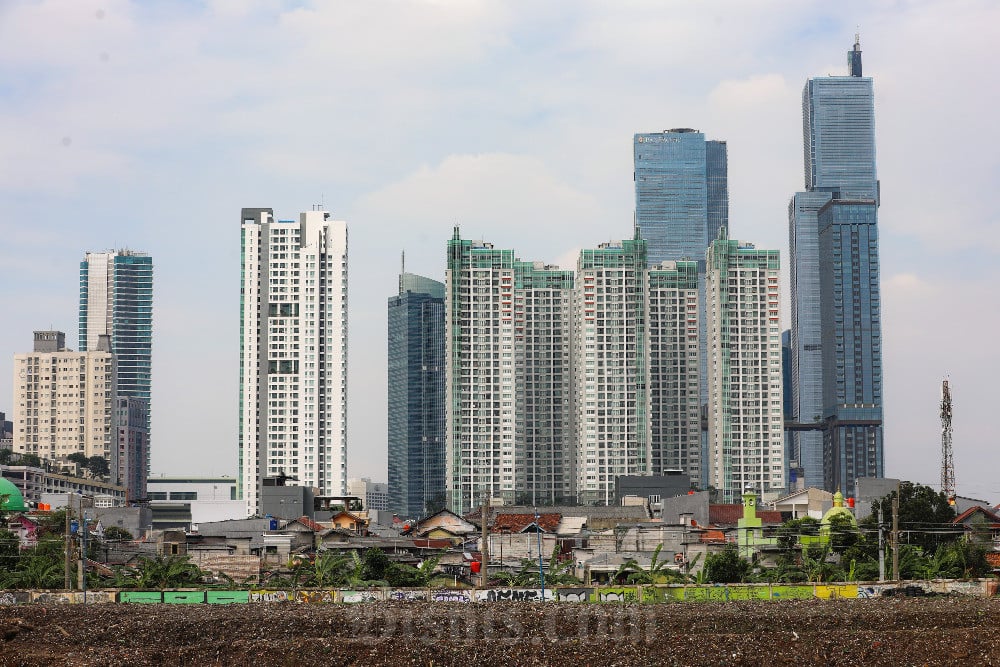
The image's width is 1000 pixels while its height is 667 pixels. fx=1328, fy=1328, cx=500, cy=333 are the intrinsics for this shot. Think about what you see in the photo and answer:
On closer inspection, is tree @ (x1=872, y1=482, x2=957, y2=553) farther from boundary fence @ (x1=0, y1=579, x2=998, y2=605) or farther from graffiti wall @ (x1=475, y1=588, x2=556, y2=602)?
graffiti wall @ (x1=475, y1=588, x2=556, y2=602)

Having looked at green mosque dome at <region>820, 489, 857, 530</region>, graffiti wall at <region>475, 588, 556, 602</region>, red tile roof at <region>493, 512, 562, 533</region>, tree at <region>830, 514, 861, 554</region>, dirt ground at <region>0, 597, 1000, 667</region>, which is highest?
green mosque dome at <region>820, 489, 857, 530</region>

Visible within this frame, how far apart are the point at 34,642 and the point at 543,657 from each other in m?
20.5

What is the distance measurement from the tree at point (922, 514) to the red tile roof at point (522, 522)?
34.4 meters

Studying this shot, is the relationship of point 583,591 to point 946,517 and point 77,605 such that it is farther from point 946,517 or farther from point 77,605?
point 946,517

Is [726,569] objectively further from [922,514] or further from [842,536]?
[922,514]

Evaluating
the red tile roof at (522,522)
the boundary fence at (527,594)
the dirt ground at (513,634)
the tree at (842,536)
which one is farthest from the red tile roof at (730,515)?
the dirt ground at (513,634)

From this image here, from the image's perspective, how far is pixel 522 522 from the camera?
136375 millimetres

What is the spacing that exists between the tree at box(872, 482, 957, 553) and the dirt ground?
35408mm

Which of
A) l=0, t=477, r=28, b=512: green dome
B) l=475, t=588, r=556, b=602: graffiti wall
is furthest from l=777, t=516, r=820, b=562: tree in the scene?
l=0, t=477, r=28, b=512: green dome

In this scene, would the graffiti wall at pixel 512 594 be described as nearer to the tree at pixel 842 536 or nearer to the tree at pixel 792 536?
the tree at pixel 842 536

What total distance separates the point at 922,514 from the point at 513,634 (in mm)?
61470

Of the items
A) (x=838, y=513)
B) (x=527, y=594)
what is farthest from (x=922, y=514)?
(x=527, y=594)

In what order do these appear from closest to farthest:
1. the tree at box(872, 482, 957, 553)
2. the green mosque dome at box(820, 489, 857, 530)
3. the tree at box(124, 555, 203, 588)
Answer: the tree at box(124, 555, 203, 588), the green mosque dome at box(820, 489, 857, 530), the tree at box(872, 482, 957, 553)

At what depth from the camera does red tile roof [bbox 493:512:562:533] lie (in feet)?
411
